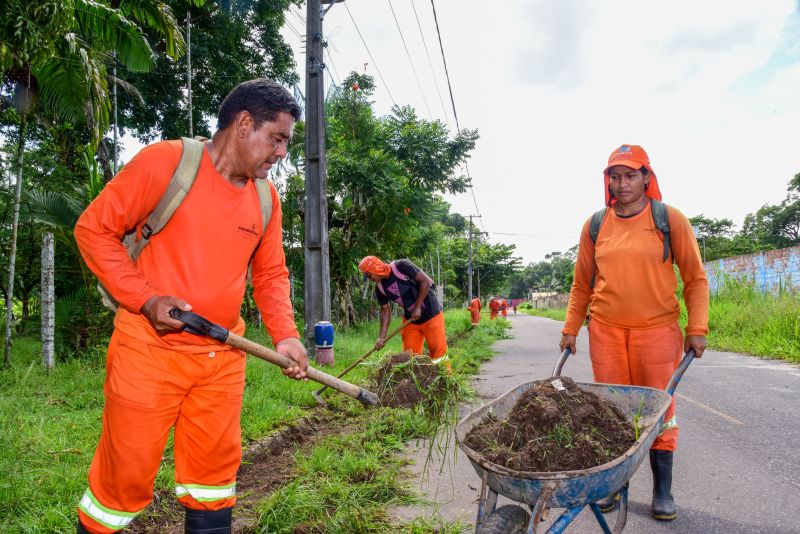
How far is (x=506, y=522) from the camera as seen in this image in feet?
7.75

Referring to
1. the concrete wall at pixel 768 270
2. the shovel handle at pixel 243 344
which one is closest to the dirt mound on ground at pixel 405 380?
the shovel handle at pixel 243 344

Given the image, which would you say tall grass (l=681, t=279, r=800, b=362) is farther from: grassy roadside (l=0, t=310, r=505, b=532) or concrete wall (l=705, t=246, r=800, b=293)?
grassy roadside (l=0, t=310, r=505, b=532)

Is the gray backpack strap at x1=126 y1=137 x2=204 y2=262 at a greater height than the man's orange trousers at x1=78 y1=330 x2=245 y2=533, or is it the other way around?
the gray backpack strap at x1=126 y1=137 x2=204 y2=262

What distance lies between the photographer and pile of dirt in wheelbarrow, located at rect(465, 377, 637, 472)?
245cm

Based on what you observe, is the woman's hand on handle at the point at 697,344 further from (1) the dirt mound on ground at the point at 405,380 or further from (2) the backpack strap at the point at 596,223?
(1) the dirt mound on ground at the point at 405,380

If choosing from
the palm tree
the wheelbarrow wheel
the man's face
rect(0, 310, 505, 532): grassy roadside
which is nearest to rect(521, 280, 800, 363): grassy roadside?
rect(0, 310, 505, 532): grassy roadside

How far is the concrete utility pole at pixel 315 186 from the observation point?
31.9 feet

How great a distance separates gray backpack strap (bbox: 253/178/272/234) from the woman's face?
2.20 m

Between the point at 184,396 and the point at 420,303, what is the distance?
176 inches

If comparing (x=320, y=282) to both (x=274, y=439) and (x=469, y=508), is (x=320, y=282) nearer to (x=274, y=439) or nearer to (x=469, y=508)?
(x=274, y=439)

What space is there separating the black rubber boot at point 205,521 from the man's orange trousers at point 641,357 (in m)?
2.51

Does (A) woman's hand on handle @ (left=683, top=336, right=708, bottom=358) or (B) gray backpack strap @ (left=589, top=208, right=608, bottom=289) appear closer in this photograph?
(A) woman's hand on handle @ (left=683, top=336, right=708, bottom=358)

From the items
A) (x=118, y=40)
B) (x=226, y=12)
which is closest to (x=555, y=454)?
(x=118, y=40)

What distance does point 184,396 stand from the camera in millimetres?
2324
